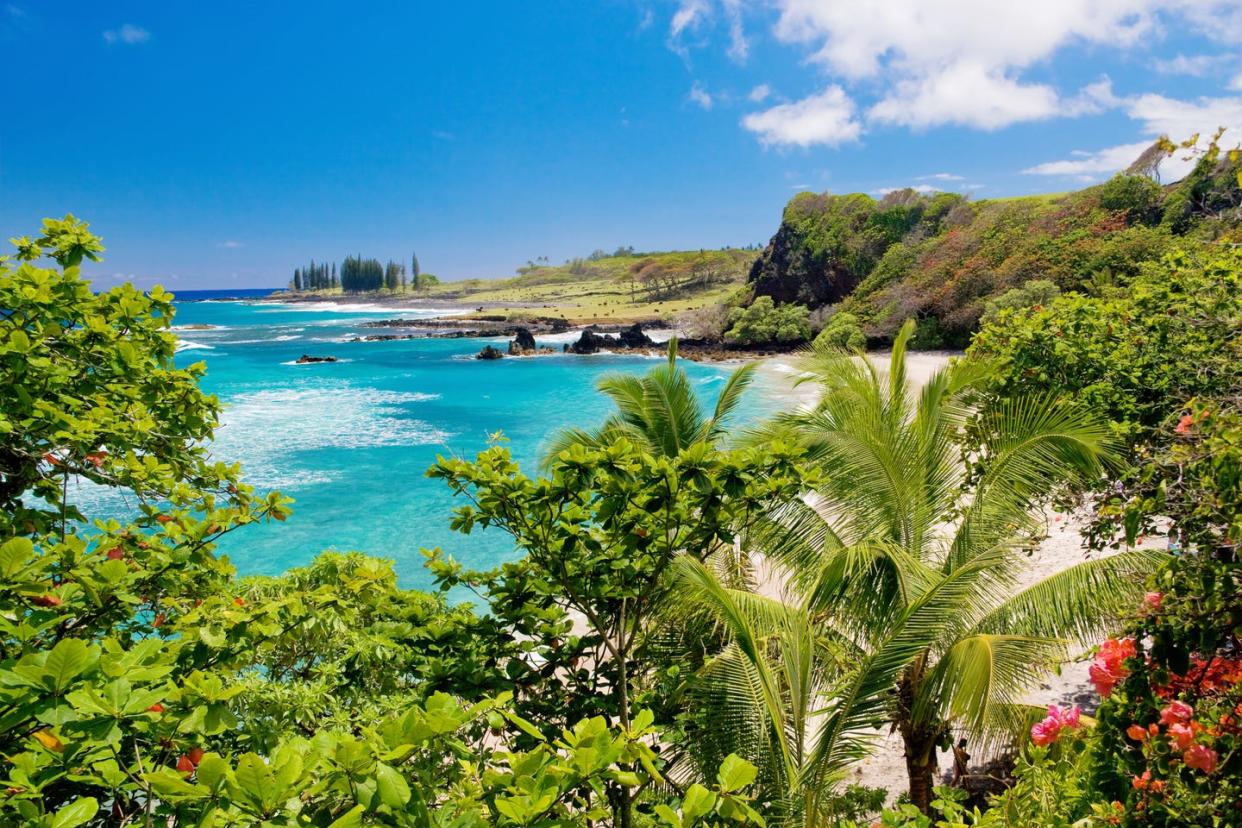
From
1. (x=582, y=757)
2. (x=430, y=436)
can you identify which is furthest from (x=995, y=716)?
(x=430, y=436)

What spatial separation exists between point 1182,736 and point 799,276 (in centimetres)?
5740

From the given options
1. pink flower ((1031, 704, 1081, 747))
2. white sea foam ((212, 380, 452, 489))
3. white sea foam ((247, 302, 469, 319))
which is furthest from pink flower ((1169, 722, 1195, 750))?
white sea foam ((247, 302, 469, 319))

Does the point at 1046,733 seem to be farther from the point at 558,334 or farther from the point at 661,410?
the point at 558,334

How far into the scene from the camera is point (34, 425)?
9.98ft

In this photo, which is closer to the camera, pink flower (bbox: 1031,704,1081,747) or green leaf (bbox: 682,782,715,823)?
green leaf (bbox: 682,782,715,823)

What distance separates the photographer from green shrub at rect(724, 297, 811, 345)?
48.1m

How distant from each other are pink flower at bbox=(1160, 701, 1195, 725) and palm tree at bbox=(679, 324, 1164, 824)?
6.57 feet

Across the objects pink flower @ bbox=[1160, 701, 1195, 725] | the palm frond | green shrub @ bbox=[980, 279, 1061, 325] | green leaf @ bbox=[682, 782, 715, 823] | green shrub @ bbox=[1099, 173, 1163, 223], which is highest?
green shrub @ bbox=[1099, 173, 1163, 223]

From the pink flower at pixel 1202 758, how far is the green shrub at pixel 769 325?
46536mm

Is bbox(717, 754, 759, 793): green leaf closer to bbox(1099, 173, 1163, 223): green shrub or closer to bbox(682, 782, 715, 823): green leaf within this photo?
bbox(682, 782, 715, 823): green leaf

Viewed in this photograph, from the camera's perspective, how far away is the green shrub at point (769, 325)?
48125mm

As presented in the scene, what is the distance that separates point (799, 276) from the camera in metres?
56.6

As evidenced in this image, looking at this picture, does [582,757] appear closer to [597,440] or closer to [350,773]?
[350,773]

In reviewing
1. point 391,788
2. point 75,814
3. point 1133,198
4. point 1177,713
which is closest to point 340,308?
point 1133,198
